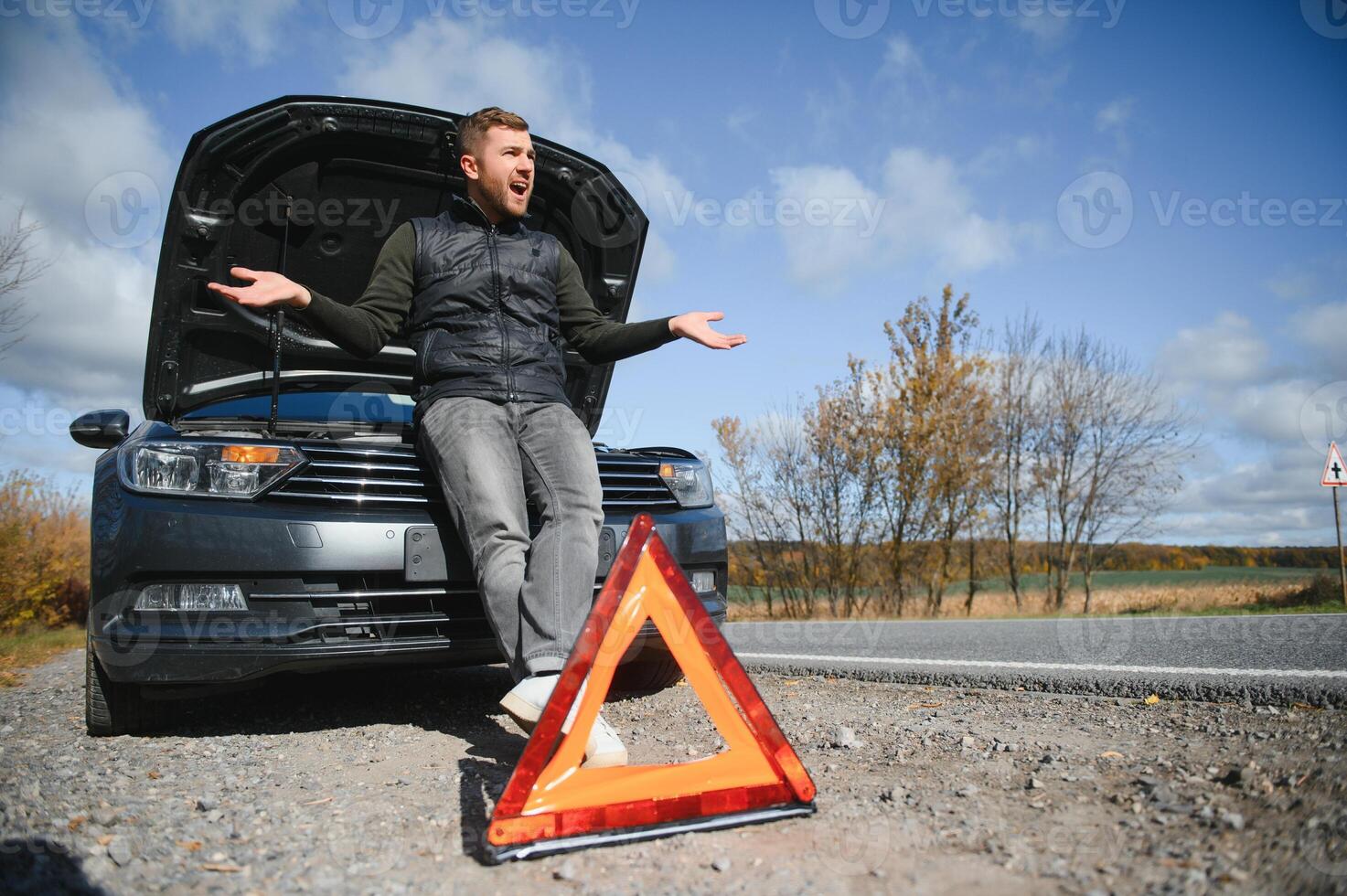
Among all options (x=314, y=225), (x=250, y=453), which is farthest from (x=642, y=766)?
(x=314, y=225)

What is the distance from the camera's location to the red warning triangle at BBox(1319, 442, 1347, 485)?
15570 millimetres

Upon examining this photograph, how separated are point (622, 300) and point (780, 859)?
3138mm

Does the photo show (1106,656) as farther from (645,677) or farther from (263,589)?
(263,589)

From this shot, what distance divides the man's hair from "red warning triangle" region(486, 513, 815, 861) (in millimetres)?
1986

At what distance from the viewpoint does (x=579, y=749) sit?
1.96 metres

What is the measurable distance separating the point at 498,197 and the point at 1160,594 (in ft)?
63.7

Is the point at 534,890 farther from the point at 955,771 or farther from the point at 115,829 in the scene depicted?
the point at 955,771

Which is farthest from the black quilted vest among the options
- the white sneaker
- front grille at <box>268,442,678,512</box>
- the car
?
the white sneaker

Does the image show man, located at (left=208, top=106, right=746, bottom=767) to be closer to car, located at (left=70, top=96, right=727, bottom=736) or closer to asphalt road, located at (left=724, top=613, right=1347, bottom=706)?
car, located at (left=70, top=96, right=727, bottom=736)

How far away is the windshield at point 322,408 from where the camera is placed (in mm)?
3803

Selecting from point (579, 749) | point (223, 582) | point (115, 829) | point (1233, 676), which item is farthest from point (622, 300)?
point (1233, 676)

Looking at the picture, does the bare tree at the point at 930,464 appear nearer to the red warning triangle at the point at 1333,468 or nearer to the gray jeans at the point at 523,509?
the red warning triangle at the point at 1333,468

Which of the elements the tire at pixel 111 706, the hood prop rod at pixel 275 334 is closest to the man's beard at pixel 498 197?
the hood prop rod at pixel 275 334

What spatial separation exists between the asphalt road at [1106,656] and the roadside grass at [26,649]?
17.7ft
